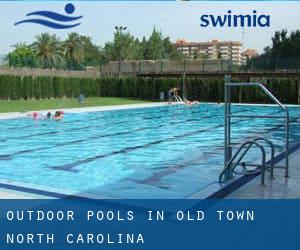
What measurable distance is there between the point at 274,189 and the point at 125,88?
A: 3584 centimetres

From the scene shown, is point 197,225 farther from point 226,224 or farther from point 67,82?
point 67,82

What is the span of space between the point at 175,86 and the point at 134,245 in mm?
35259

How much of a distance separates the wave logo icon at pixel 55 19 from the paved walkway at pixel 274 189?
1219 inches

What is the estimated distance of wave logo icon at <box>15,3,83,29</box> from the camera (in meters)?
36.6

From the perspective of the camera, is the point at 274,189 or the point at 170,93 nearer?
the point at 274,189

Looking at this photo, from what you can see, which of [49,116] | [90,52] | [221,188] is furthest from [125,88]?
[90,52]

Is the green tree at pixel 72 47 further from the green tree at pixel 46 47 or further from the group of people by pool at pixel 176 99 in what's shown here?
the group of people by pool at pixel 176 99

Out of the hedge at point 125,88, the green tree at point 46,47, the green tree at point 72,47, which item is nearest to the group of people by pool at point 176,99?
the hedge at point 125,88

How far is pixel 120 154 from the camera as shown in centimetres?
1130

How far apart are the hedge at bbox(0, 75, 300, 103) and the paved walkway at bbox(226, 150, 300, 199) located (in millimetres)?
27026

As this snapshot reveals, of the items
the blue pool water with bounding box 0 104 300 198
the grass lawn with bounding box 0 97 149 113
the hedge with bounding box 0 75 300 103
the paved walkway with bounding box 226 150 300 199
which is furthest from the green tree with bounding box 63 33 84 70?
the paved walkway with bounding box 226 150 300 199

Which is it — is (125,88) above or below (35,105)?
above

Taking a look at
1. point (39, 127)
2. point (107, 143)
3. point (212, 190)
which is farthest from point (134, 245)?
point (39, 127)

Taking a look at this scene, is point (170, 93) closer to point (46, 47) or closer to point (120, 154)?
point (120, 154)
